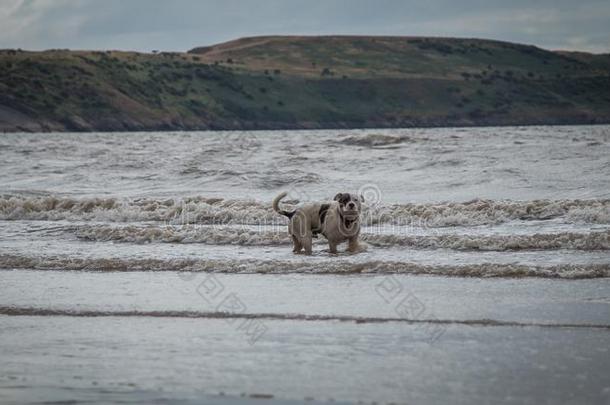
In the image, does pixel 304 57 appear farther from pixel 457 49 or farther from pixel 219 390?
pixel 219 390

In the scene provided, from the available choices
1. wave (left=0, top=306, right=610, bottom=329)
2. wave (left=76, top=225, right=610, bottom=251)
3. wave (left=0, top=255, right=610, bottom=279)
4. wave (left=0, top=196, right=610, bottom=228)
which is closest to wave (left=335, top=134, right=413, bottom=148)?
wave (left=0, top=196, right=610, bottom=228)

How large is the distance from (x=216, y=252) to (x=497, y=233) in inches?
164

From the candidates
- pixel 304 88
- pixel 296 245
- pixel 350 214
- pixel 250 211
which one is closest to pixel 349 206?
pixel 350 214

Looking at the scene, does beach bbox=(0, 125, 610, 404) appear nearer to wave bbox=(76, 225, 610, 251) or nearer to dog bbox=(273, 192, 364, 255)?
wave bbox=(76, 225, 610, 251)

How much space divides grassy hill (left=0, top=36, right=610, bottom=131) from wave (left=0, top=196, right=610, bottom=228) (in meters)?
63.5

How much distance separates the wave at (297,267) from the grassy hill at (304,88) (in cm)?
7016

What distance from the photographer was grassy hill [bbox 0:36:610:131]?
93625mm

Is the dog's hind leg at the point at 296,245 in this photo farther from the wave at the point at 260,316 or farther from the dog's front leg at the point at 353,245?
the wave at the point at 260,316

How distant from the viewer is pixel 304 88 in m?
127

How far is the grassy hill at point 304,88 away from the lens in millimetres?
93625

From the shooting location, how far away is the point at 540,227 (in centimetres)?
1409

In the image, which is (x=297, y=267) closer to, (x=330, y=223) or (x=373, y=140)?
(x=330, y=223)

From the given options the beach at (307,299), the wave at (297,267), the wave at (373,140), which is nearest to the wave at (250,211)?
the beach at (307,299)

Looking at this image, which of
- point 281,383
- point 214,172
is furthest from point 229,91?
point 281,383
